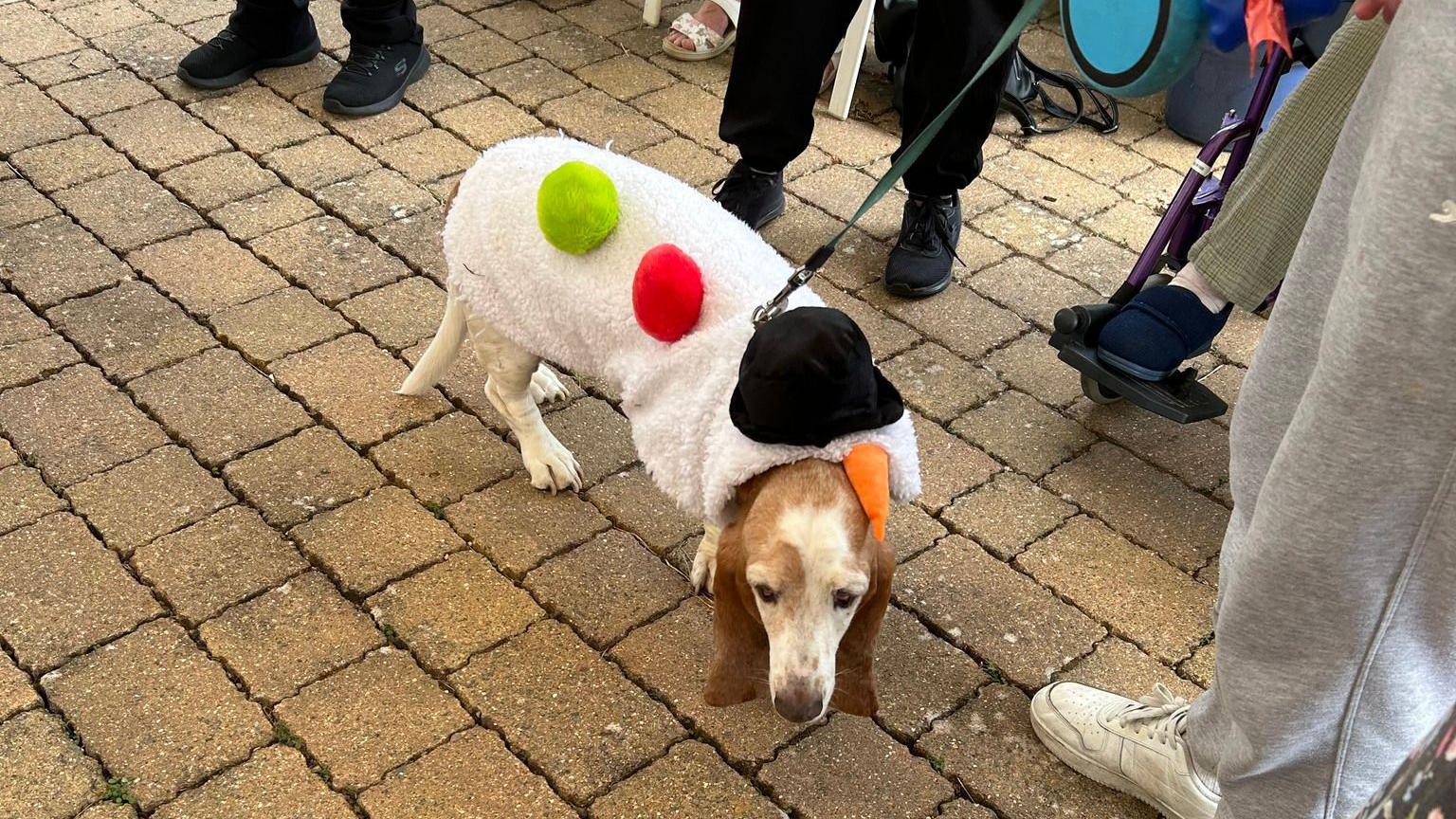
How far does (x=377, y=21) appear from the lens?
452cm

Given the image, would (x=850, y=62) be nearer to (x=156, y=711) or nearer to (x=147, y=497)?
(x=147, y=497)

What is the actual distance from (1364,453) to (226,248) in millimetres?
3247

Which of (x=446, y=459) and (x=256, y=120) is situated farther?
(x=256, y=120)

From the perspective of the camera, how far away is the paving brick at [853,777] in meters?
2.41

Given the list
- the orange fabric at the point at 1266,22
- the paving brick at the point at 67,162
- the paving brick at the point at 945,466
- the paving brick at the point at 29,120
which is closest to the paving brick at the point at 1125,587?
the paving brick at the point at 945,466

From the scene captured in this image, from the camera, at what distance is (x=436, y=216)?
399 cm

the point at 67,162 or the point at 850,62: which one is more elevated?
the point at 850,62

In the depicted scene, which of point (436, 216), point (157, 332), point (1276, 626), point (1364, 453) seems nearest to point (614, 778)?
point (1276, 626)

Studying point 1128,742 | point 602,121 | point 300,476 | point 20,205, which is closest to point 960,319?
point 602,121

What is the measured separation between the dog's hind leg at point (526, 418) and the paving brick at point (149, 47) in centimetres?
241

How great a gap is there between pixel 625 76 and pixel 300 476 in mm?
2453

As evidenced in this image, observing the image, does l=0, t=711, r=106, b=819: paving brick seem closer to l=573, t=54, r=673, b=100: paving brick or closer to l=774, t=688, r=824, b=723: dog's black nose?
l=774, t=688, r=824, b=723: dog's black nose

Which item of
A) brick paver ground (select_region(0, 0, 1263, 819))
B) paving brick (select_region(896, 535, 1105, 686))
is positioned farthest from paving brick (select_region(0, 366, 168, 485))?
paving brick (select_region(896, 535, 1105, 686))

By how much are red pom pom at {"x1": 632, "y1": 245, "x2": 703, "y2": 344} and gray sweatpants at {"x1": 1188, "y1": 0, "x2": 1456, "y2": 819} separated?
3.44 ft
